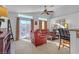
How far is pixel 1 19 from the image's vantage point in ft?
8.71

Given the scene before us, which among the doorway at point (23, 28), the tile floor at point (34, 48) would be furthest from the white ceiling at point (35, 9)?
the tile floor at point (34, 48)

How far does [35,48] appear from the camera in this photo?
3.10 meters

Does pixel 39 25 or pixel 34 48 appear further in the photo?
pixel 34 48

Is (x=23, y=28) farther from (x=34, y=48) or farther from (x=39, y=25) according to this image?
(x=34, y=48)

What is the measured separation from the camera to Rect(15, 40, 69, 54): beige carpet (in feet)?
9.49

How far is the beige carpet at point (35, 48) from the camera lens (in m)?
2.89

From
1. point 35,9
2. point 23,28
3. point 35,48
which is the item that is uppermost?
point 35,9

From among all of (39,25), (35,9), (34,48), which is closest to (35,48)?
(34,48)

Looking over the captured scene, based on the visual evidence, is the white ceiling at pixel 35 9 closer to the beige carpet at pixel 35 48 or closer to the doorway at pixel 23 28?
the doorway at pixel 23 28

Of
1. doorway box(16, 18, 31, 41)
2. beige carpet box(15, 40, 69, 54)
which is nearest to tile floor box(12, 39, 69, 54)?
beige carpet box(15, 40, 69, 54)

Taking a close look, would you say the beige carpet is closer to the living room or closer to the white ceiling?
the living room

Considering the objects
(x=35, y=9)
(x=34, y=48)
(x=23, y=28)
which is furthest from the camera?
(x=34, y=48)
